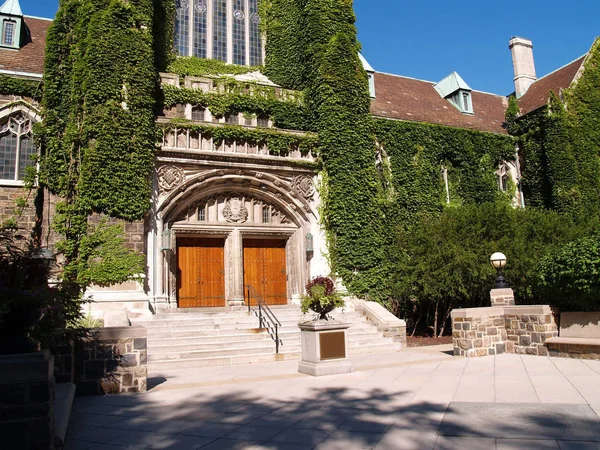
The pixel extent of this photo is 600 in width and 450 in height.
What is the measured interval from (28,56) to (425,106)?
17.5 meters

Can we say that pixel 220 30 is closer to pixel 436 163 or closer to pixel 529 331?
pixel 436 163

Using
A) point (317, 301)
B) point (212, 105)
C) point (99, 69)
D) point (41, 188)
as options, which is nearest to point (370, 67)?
point (212, 105)

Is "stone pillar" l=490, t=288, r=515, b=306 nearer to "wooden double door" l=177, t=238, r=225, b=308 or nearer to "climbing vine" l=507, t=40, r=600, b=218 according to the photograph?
"wooden double door" l=177, t=238, r=225, b=308

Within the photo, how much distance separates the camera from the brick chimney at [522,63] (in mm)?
28141

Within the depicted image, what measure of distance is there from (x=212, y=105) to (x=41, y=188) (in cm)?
647

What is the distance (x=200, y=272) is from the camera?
1780 cm

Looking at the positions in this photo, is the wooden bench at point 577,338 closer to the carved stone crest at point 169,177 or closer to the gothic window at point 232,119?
the carved stone crest at point 169,177

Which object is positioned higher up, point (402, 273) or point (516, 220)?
point (516, 220)

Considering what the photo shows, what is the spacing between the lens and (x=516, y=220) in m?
17.0

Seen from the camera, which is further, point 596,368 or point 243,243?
point 243,243

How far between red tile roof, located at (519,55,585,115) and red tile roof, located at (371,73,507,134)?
1423 millimetres

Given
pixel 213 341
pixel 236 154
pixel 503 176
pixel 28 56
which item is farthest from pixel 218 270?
pixel 503 176

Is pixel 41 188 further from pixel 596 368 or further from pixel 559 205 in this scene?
pixel 559 205

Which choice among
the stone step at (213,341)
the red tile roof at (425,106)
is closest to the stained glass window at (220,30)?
the red tile roof at (425,106)
